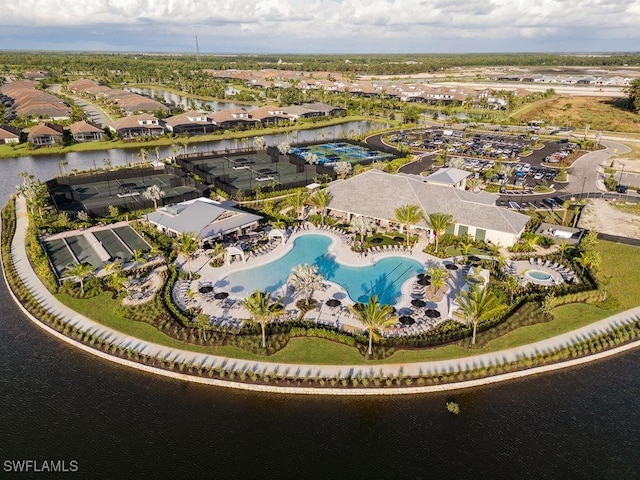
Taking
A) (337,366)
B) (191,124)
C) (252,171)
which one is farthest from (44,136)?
(337,366)

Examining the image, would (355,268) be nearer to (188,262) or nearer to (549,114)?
(188,262)

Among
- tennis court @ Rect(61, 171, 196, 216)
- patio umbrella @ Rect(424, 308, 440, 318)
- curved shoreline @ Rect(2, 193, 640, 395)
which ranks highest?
tennis court @ Rect(61, 171, 196, 216)

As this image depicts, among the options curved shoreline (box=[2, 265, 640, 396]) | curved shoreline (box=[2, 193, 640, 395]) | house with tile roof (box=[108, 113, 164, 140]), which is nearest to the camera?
curved shoreline (box=[2, 265, 640, 396])

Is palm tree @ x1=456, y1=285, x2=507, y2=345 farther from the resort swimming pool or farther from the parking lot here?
the parking lot

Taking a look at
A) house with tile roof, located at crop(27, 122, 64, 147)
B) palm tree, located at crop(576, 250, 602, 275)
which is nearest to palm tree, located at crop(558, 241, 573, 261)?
palm tree, located at crop(576, 250, 602, 275)

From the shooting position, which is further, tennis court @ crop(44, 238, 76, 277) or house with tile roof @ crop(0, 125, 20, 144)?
house with tile roof @ crop(0, 125, 20, 144)

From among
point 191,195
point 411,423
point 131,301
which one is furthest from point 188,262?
point 411,423

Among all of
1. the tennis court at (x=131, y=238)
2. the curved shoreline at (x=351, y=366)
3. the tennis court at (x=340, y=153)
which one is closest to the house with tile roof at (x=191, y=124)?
the tennis court at (x=340, y=153)
